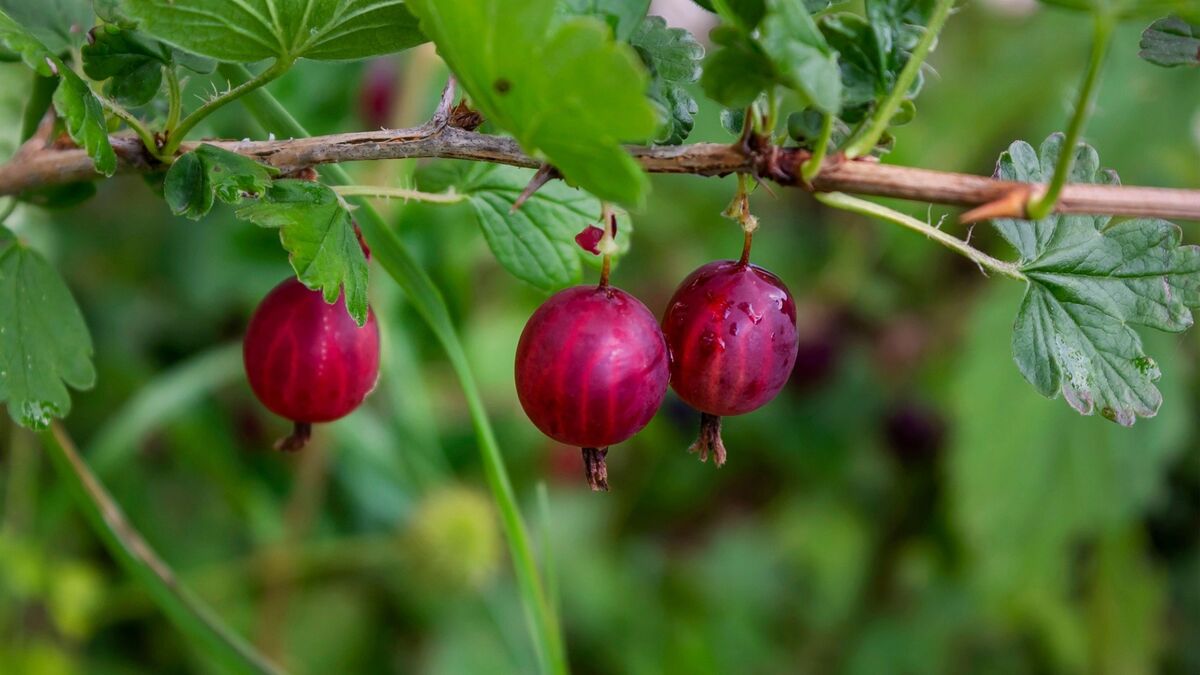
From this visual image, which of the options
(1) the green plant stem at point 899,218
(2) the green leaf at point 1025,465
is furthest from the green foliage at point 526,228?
(2) the green leaf at point 1025,465

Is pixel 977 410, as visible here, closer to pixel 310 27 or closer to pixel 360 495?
pixel 360 495

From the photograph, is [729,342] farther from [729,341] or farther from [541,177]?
[541,177]

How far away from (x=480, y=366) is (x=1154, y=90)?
3.83 ft

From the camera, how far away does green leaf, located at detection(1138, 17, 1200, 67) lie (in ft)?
1.86

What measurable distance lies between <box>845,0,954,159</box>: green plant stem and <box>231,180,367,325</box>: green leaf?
0.83ft

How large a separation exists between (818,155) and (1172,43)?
0.84 ft

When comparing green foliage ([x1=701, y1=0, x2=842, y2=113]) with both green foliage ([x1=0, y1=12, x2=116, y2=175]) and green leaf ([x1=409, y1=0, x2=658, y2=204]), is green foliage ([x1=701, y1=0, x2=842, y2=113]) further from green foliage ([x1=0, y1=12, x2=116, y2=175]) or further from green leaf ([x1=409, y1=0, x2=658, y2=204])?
green foliage ([x1=0, y1=12, x2=116, y2=175])

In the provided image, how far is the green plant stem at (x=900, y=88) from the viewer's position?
0.47m

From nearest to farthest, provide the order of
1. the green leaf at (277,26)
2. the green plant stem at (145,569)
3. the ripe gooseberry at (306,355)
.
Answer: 1. the green leaf at (277,26)
2. the ripe gooseberry at (306,355)
3. the green plant stem at (145,569)

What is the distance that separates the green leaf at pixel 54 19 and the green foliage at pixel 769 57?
0.43 m

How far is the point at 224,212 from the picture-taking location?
5.43ft

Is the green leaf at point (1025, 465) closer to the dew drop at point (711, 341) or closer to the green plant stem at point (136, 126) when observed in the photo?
the dew drop at point (711, 341)

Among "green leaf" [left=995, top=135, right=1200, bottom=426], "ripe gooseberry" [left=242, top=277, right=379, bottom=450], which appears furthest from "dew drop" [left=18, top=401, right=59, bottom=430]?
"green leaf" [left=995, top=135, right=1200, bottom=426]

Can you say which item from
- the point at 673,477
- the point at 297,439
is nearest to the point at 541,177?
the point at 297,439
